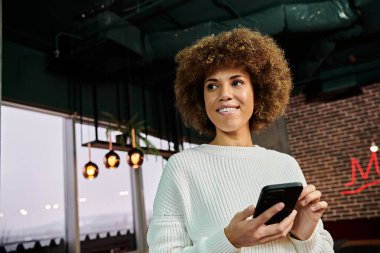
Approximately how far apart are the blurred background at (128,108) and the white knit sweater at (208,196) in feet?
9.78

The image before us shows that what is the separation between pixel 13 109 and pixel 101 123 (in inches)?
50.4

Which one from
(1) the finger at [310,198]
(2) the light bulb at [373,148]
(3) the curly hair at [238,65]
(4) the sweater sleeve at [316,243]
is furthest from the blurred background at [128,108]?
A: (1) the finger at [310,198]

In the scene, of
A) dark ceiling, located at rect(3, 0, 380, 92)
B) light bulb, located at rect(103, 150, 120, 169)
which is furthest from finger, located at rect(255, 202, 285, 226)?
light bulb, located at rect(103, 150, 120, 169)

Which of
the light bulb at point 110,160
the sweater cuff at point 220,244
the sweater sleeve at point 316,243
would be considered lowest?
the sweater sleeve at point 316,243

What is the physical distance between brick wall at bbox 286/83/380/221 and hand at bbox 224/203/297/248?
20.8ft

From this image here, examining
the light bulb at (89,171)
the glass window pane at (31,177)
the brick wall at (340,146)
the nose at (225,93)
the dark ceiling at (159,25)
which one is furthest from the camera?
the brick wall at (340,146)

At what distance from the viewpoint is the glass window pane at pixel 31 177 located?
447cm

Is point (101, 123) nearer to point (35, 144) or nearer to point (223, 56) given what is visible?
point (35, 144)

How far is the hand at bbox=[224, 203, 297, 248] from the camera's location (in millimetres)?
733

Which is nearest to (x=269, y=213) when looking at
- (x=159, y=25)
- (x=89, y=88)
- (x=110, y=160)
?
(x=110, y=160)

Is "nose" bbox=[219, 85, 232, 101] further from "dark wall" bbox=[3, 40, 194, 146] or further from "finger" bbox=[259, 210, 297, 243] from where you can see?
"dark wall" bbox=[3, 40, 194, 146]

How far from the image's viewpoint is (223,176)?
3.21 ft

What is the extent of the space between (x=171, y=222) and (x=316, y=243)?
0.37m

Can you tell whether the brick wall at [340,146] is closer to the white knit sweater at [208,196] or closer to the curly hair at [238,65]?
the curly hair at [238,65]
